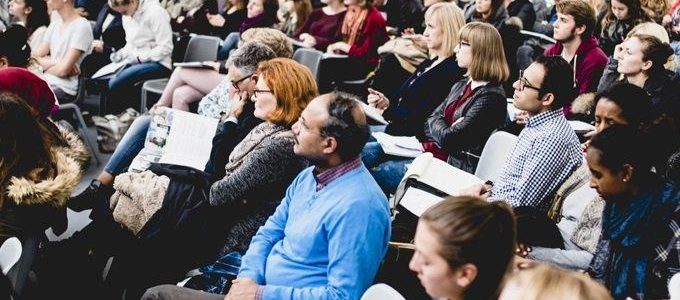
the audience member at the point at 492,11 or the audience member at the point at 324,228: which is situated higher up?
the audience member at the point at 324,228

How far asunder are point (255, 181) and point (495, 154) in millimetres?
1069

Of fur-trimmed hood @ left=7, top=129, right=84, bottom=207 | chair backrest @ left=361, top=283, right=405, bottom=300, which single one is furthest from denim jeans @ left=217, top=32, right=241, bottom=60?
chair backrest @ left=361, top=283, right=405, bottom=300

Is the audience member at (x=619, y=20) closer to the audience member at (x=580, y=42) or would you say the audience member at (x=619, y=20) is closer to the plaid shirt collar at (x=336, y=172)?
the audience member at (x=580, y=42)

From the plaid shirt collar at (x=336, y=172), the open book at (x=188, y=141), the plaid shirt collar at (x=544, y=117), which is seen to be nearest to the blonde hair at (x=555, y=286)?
the plaid shirt collar at (x=336, y=172)

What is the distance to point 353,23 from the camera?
6.16 meters

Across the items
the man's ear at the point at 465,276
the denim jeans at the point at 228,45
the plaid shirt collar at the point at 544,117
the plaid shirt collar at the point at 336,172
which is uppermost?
the man's ear at the point at 465,276

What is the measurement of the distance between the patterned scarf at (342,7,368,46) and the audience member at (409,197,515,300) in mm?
4354

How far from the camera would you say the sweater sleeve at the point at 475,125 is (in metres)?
3.55

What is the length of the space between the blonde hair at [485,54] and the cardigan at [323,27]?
2622mm

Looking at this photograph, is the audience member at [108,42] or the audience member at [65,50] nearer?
the audience member at [65,50]

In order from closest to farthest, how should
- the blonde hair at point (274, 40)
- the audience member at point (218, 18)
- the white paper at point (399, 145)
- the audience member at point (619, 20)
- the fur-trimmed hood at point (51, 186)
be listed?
the fur-trimmed hood at point (51, 186) < the white paper at point (399, 145) < the blonde hair at point (274, 40) < the audience member at point (619, 20) < the audience member at point (218, 18)

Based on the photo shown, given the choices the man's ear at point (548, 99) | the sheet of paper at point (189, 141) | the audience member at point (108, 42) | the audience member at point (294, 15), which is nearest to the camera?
the man's ear at point (548, 99)

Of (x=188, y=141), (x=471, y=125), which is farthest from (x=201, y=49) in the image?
(x=471, y=125)

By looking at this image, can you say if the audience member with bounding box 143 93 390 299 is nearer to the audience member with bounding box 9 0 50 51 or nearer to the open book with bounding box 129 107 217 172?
the open book with bounding box 129 107 217 172
